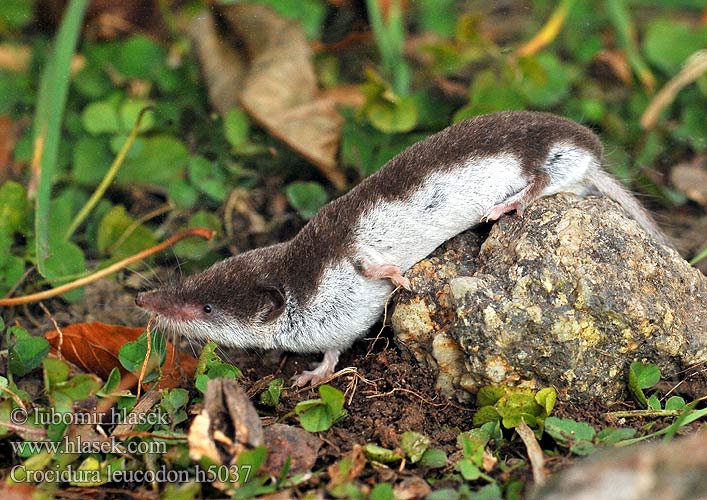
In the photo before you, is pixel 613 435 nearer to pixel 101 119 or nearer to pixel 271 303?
pixel 271 303

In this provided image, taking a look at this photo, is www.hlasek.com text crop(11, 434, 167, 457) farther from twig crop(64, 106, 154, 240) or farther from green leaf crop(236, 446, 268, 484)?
twig crop(64, 106, 154, 240)

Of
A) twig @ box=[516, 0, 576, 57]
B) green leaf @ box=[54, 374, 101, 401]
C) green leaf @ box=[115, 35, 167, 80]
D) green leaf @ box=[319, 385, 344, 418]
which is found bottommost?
green leaf @ box=[319, 385, 344, 418]

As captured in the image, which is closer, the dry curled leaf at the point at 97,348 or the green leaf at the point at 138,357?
the green leaf at the point at 138,357

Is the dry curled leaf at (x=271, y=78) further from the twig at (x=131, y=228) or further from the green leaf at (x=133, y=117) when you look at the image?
the twig at (x=131, y=228)

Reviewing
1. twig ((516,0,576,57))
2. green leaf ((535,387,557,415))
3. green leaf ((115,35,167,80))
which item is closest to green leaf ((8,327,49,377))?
green leaf ((535,387,557,415))

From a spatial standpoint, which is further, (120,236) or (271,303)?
(120,236)

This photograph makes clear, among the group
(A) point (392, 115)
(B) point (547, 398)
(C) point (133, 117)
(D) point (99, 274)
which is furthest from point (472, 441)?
(C) point (133, 117)

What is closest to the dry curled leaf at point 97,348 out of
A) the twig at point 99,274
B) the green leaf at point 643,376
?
the twig at point 99,274
